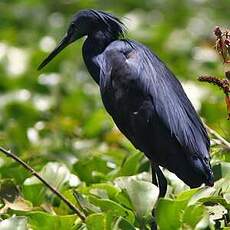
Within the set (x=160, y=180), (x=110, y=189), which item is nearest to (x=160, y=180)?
(x=160, y=180)

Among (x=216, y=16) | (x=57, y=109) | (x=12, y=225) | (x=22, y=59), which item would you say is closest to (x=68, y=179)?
(x=12, y=225)

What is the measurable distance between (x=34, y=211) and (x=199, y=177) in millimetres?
551

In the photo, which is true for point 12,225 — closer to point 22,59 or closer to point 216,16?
point 22,59

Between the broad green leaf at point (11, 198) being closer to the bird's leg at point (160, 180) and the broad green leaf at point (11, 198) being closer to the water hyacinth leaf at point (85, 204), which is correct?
the water hyacinth leaf at point (85, 204)

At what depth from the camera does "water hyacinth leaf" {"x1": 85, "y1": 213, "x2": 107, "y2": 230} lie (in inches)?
121

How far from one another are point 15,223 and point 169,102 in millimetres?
735

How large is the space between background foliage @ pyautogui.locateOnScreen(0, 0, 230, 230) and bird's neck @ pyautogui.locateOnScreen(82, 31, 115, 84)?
13.0 inches

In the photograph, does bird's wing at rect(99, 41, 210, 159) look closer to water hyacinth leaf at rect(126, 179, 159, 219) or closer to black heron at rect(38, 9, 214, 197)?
black heron at rect(38, 9, 214, 197)

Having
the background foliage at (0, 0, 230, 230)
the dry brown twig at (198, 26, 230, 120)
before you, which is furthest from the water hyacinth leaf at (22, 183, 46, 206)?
the dry brown twig at (198, 26, 230, 120)

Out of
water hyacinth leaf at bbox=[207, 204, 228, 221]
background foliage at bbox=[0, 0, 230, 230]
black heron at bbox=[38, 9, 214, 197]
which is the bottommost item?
background foliage at bbox=[0, 0, 230, 230]

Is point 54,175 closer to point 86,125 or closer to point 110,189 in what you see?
point 110,189

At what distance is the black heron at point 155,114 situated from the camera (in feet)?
11.4

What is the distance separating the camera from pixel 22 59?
5.99 meters

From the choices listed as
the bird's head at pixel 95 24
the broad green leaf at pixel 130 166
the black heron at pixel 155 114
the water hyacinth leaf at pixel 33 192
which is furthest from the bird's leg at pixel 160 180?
the bird's head at pixel 95 24
